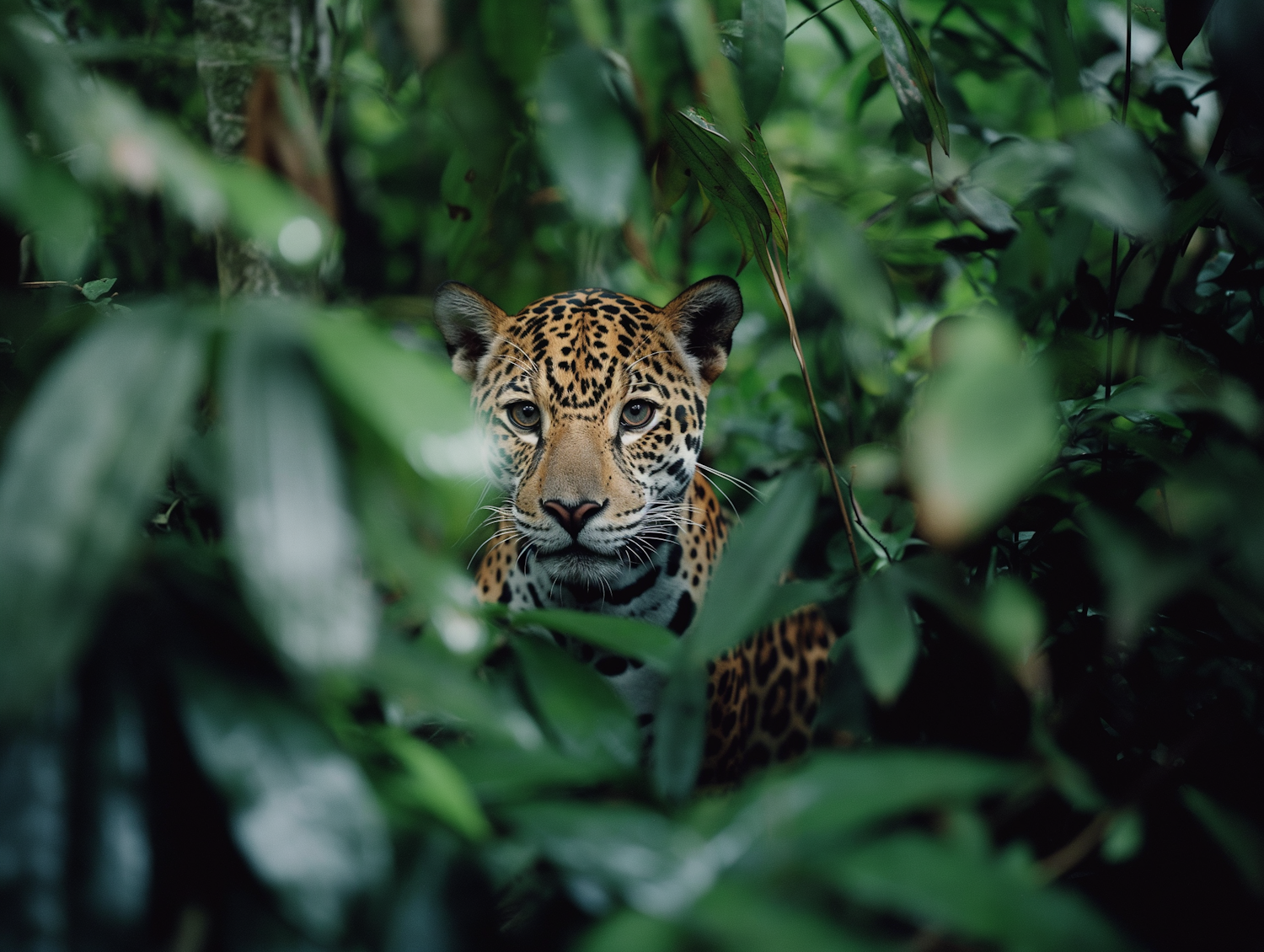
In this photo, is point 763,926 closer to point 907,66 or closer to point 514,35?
point 514,35

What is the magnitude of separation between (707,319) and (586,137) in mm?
1508

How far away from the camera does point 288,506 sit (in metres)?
0.65

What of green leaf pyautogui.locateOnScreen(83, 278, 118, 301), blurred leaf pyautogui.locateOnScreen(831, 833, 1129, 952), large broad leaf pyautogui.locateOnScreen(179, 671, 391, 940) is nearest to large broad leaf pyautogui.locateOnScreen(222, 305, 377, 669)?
large broad leaf pyautogui.locateOnScreen(179, 671, 391, 940)

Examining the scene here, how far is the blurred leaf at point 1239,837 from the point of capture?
0.82 metres

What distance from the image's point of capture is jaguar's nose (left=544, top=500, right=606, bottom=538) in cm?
198

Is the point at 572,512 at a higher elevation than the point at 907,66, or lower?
lower

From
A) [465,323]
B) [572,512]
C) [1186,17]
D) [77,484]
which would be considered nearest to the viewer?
[77,484]

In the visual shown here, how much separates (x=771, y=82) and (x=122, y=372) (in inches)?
31.3

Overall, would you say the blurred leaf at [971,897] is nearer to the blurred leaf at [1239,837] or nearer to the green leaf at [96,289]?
the blurred leaf at [1239,837]

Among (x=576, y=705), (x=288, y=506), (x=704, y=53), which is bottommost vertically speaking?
(x=576, y=705)

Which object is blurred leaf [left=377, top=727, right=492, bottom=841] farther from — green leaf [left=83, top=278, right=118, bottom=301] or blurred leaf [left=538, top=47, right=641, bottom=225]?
green leaf [left=83, top=278, right=118, bottom=301]

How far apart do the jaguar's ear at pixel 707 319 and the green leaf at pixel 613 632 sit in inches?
51.2

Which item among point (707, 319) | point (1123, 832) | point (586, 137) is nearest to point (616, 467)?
point (707, 319)

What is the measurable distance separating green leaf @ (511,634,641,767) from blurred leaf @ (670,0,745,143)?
0.67 meters
